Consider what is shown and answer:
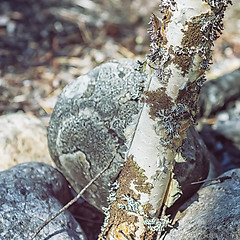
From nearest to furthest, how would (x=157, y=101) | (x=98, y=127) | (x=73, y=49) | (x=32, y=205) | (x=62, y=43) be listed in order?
(x=157, y=101) < (x=32, y=205) < (x=98, y=127) < (x=73, y=49) < (x=62, y=43)

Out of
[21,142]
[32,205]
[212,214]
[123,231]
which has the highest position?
[21,142]

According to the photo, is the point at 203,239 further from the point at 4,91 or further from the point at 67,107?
the point at 4,91

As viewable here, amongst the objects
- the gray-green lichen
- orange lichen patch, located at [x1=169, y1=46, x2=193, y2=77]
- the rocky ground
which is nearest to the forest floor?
the rocky ground

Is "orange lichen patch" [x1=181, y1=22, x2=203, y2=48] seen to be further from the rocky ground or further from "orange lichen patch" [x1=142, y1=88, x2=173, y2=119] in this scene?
the rocky ground

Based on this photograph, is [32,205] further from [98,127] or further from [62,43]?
[62,43]

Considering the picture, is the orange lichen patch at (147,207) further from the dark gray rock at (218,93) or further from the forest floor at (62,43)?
the dark gray rock at (218,93)

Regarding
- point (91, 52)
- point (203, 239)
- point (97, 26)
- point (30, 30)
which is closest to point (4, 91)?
point (91, 52)

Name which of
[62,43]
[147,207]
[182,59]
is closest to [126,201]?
[147,207]
